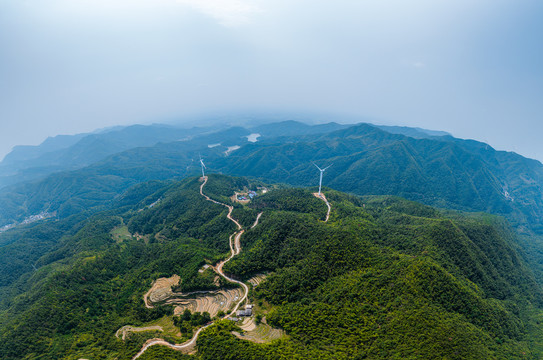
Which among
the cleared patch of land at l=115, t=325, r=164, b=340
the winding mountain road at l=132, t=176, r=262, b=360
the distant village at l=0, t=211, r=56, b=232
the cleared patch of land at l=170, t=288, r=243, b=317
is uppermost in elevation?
the winding mountain road at l=132, t=176, r=262, b=360

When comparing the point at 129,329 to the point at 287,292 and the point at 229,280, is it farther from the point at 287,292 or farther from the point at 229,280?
the point at 287,292

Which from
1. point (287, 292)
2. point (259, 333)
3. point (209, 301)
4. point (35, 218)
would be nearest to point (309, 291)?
point (287, 292)

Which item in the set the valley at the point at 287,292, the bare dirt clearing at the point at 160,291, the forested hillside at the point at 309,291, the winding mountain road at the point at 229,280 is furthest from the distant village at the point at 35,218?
the bare dirt clearing at the point at 160,291

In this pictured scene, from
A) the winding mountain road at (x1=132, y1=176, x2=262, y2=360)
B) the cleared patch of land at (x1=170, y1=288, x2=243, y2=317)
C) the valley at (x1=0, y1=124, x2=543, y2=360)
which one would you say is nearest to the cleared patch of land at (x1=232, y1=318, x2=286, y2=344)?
the valley at (x1=0, y1=124, x2=543, y2=360)

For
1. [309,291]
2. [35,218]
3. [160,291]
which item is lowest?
[35,218]

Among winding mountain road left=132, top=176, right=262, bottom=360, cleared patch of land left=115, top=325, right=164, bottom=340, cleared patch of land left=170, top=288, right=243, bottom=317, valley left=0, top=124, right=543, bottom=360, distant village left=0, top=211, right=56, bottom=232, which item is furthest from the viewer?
distant village left=0, top=211, right=56, bottom=232

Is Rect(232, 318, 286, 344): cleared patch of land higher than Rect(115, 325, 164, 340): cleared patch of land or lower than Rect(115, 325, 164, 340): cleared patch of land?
higher

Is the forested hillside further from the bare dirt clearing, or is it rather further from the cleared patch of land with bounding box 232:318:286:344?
the bare dirt clearing

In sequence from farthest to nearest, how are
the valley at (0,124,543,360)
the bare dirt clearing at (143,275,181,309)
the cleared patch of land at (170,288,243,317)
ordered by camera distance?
the bare dirt clearing at (143,275,181,309)
the cleared patch of land at (170,288,243,317)
the valley at (0,124,543,360)
